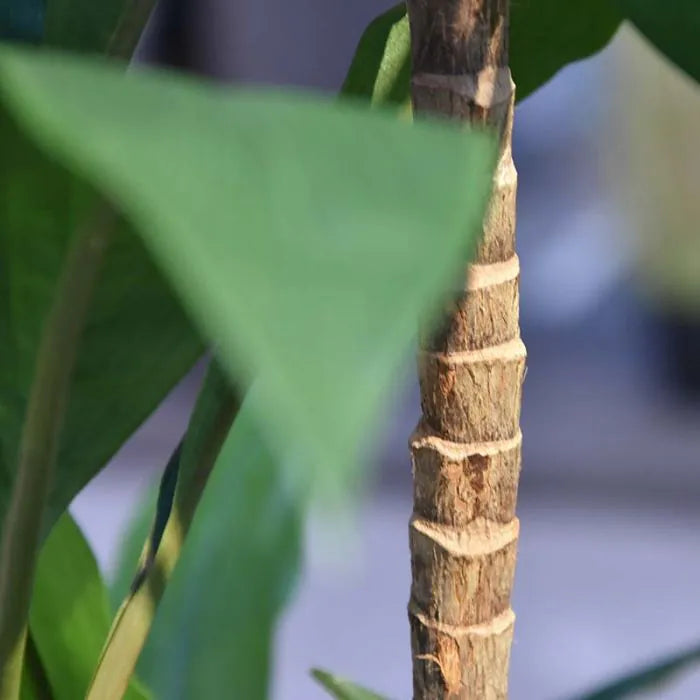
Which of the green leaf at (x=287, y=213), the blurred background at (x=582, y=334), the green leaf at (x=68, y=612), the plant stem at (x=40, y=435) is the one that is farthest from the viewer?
the blurred background at (x=582, y=334)

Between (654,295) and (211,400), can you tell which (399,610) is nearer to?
(654,295)

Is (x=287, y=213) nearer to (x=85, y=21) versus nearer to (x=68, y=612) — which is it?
(x=85, y=21)

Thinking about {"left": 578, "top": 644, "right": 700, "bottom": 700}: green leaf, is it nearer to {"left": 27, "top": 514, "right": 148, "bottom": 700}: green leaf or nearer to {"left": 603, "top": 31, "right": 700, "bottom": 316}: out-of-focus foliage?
{"left": 27, "top": 514, "right": 148, "bottom": 700}: green leaf

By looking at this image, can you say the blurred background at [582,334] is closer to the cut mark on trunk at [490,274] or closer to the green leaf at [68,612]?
the green leaf at [68,612]

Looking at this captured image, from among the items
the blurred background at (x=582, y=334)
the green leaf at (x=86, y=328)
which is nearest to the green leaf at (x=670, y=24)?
the green leaf at (x=86, y=328)

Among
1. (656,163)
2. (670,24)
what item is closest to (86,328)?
(670,24)

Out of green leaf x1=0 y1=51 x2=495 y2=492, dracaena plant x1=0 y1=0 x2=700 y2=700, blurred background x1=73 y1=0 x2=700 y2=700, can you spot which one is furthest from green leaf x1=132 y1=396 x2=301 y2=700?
blurred background x1=73 y1=0 x2=700 y2=700
